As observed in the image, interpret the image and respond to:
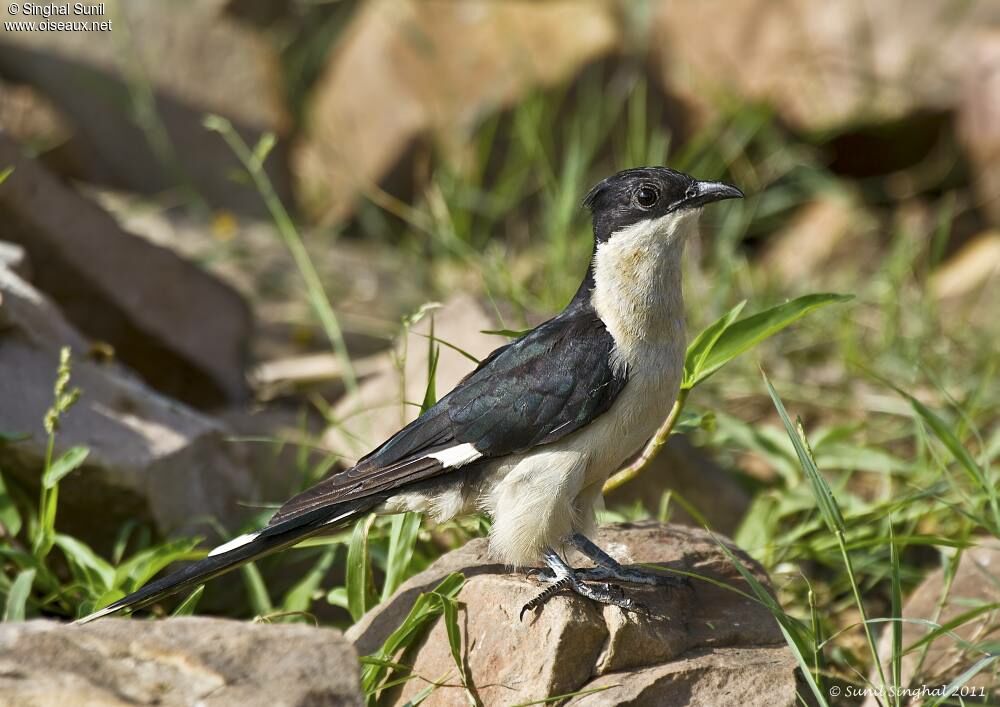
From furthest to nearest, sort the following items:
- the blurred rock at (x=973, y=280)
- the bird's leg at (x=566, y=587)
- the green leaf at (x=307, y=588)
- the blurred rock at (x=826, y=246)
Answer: the blurred rock at (x=826, y=246)
the blurred rock at (x=973, y=280)
the green leaf at (x=307, y=588)
the bird's leg at (x=566, y=587)

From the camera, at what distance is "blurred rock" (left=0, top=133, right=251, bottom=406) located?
17.7ft

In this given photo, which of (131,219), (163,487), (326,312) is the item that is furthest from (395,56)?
(163,487)

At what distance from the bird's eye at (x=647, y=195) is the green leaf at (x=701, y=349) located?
1.33 ft

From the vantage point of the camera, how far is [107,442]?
13.9ft

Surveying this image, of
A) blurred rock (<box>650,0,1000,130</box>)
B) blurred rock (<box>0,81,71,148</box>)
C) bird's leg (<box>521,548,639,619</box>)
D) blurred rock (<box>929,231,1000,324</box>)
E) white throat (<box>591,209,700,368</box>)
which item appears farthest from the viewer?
blurred rock (<box>650,0,1000,130</box>)

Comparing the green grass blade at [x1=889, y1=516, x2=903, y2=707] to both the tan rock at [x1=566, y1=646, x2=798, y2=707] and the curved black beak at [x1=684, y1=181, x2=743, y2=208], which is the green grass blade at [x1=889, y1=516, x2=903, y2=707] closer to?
the tan rock at [x1=566, y1=646, x2=798, y2=707]

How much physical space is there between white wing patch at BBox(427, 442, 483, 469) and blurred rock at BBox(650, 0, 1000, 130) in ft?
16.8

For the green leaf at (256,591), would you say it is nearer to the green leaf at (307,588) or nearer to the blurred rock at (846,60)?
the green leaf at (307,588)

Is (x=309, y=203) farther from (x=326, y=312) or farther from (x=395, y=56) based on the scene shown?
(x=326, y=312)

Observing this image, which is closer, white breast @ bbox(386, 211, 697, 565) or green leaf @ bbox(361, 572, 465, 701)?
green leaf @ bbox(361, 572, 465, 701)

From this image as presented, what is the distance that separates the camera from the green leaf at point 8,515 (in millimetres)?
3943

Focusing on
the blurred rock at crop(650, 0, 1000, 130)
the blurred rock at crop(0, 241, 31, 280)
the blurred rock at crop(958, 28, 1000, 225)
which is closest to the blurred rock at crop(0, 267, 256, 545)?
the blurred rock at crop(0, 241, 31, 280)

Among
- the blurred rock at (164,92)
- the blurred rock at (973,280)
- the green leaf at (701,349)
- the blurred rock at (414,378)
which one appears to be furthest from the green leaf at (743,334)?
the blurred rock at (164,92)

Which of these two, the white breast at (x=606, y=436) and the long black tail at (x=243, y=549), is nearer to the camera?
the long black tail at (x=243, y=549)
